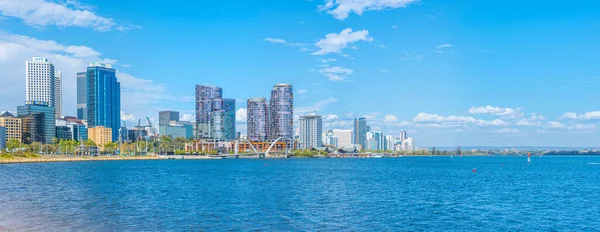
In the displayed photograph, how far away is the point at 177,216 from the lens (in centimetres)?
5275

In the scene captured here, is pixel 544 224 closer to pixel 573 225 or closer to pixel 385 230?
pixel 573 225

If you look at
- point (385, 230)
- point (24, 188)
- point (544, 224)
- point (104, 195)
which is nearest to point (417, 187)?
point (544, 224)

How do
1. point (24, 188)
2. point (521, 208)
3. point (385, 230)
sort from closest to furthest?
point (385, 230) < point (521, 208) < point (24, 188)

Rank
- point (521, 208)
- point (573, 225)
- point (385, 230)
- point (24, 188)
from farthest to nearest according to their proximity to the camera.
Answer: point (24, 188) < point (521, 208) < point (573, 225) < point (385, 230)

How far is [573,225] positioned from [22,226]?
170 ft

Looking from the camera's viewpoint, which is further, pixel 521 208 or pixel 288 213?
pixel 521 208

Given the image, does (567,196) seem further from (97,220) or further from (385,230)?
(97,220)

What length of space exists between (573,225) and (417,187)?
38.5m

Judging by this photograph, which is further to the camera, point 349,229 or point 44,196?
point 44,196

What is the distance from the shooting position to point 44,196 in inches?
2768

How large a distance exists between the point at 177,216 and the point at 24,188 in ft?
143

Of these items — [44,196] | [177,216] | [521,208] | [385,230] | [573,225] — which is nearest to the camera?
[385,230]

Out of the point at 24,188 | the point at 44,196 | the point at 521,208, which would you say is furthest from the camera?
the point at 24,188

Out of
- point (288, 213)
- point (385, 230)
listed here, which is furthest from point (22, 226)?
point (385, 230)
